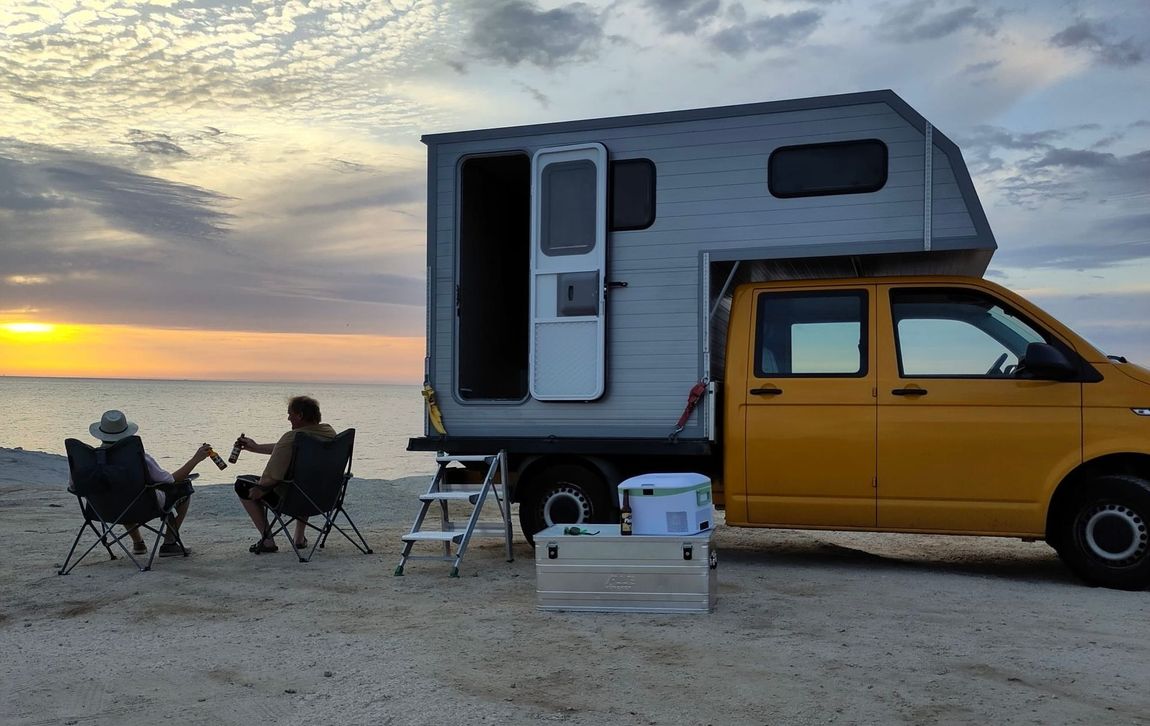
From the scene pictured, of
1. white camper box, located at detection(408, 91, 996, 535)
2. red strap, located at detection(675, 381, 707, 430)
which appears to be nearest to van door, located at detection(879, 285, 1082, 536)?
white camper box, located at detection(408, 91, 996, 535)

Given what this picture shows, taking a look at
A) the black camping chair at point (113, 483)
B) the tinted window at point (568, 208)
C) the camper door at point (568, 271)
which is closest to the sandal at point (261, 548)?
the black camping chair at point (113, 483)

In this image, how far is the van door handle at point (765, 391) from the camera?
7.02 meters

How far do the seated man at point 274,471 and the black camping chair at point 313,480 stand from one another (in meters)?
0.07

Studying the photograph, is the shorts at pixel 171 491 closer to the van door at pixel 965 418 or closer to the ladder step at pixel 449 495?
the ladder step at pixel 449 495

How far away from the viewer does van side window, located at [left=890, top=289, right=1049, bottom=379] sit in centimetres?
673

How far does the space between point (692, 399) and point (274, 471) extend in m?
3.01

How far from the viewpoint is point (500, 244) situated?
873 centimetres

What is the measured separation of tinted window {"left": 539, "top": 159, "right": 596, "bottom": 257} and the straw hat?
Answer: 3271 millimetres

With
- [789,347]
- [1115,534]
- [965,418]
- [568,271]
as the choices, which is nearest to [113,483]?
[568,271]

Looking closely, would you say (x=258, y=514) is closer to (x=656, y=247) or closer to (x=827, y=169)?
(x=656, y=247)

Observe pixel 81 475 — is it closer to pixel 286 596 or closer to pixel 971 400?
pixel 286 596

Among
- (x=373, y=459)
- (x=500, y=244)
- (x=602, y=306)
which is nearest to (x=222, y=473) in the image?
(x=373, y=459)

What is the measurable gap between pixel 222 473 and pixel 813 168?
16442mm

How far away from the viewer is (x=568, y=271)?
7469 mm
